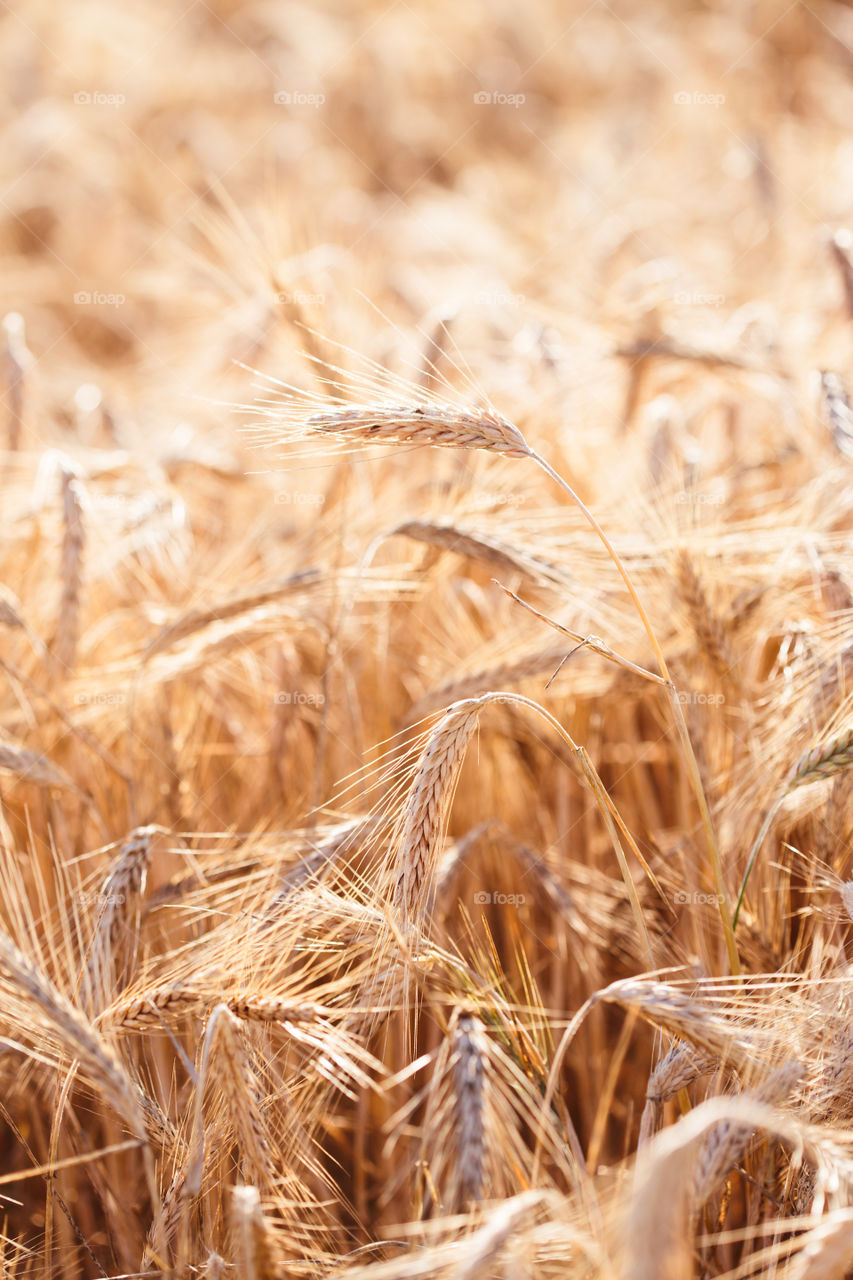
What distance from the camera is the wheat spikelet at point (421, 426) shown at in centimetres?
100

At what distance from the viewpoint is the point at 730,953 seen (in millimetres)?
1059

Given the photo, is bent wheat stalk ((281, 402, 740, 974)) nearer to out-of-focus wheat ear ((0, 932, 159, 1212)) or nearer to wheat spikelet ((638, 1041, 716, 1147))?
wheat spikelet ((638, 1041, 716, 1147))

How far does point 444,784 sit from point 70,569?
850 mm

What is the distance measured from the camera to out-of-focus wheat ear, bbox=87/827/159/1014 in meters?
1.08

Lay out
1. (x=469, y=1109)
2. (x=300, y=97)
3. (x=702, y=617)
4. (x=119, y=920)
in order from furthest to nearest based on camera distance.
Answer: (x=300, y=97), (x=702, y=617), (x=119, y=920), (x=469, y=1109)

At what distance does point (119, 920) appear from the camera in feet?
3.73

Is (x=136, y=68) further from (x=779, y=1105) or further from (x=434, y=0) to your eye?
(x=779, y=1105)

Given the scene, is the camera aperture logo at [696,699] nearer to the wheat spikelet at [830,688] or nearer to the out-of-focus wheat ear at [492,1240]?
the wheat spikelet at [830,688]

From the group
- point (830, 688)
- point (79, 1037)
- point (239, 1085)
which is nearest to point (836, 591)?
point (830, 688)

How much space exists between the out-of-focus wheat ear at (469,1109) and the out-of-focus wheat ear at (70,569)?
98 centimetres

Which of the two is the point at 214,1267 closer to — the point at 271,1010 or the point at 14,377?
the point at 271,1010

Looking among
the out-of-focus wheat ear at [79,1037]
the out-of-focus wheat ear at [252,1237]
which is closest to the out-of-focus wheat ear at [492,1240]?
the out-of-focus wheat ear at [252,1237]

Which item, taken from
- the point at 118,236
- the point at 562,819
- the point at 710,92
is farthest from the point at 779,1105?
the point at 118,236

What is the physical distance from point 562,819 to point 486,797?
0.55ft
